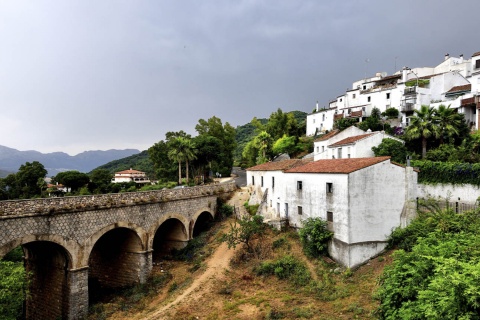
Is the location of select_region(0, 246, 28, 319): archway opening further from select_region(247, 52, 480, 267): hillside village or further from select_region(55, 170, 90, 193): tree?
select_region(55, 170, 90, 193): tree

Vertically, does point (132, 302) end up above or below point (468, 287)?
below

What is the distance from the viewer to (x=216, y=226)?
3472cm

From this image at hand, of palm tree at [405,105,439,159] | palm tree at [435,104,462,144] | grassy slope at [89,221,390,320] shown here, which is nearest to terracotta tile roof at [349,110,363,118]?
palm tree at [405,105,439,159]

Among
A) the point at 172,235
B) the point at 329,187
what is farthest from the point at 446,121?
the point at 172,235

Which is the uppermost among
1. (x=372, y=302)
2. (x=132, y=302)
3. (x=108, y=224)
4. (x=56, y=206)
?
(x=56, y=206)

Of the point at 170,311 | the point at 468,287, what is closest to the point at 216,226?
the point at 170,311

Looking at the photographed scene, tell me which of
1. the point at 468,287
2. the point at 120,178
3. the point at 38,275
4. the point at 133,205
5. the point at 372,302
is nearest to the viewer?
the point at 468,287

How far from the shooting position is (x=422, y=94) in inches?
1689

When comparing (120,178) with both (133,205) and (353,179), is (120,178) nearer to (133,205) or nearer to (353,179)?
(133,205)

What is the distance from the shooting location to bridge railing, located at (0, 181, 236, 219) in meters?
18.5

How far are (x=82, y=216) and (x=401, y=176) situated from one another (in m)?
23.2

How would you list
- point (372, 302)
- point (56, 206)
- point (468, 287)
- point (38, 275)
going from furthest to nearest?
point (38, 275) → point (56, 206) → point (372, 302) → point (468, 287)

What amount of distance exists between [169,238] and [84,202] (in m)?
12.4

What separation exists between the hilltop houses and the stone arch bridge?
32619 mm
